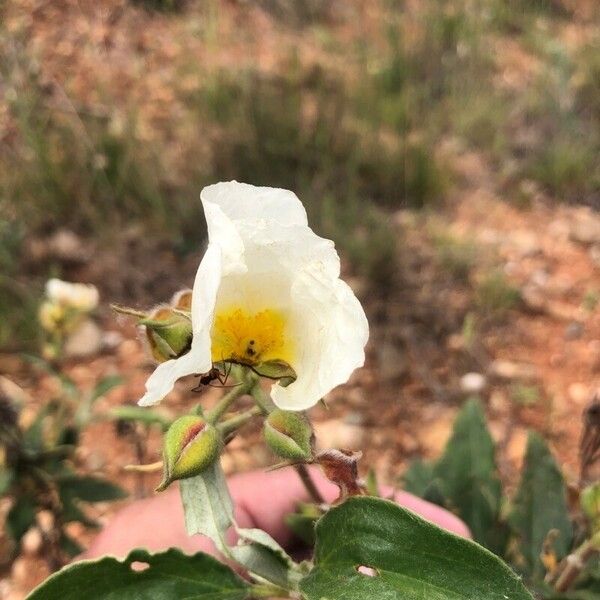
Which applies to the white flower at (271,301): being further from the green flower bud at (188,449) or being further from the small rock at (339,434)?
the small rock at (339,434)

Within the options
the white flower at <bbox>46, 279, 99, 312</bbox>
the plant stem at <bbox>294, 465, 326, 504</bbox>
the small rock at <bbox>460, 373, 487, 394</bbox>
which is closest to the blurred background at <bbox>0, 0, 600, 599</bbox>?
the small rock at <bbox>460, 373, 487, 394</bbox>

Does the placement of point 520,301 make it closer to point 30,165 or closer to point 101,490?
Answer: point 101,490

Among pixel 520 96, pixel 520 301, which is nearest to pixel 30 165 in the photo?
pixel 520 301

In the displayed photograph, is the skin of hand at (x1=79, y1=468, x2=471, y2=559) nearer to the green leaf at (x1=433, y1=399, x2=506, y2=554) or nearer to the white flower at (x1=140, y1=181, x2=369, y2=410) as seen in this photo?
the green leaf at (x1=433, y1=399, x2=506, y2=554)

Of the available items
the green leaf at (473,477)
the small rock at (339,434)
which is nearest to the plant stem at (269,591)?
the green leaf at (473,477)

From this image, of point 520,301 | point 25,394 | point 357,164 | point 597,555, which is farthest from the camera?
point 357,164

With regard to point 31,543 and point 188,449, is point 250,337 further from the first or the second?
point 31,543

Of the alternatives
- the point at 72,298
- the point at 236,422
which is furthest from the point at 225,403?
the point at 72,298
